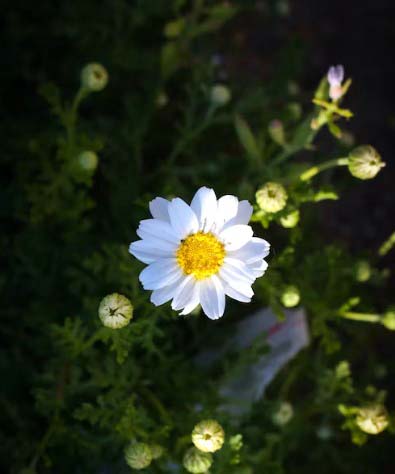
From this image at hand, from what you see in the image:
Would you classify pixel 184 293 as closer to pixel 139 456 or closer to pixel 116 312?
pixel 116 312

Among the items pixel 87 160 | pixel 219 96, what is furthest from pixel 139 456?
pixel 219 96

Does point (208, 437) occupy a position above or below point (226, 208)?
below

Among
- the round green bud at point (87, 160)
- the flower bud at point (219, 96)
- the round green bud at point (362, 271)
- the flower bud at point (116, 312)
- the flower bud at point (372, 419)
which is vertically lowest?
the flower bud at point (116, 312)

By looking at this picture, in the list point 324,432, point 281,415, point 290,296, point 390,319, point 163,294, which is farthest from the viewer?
point 324,432

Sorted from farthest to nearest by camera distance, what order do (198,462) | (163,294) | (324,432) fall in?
(324,432) < (198,462) < (163,294)

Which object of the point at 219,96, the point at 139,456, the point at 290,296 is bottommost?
the point at 139,456

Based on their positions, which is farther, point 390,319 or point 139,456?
point 390,319

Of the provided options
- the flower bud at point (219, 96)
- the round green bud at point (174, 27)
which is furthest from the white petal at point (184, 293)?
the round green bud at point (174, 27)

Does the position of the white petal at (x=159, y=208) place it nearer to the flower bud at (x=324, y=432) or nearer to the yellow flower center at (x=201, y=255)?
the yellow flower center at (x=201, y=255)
